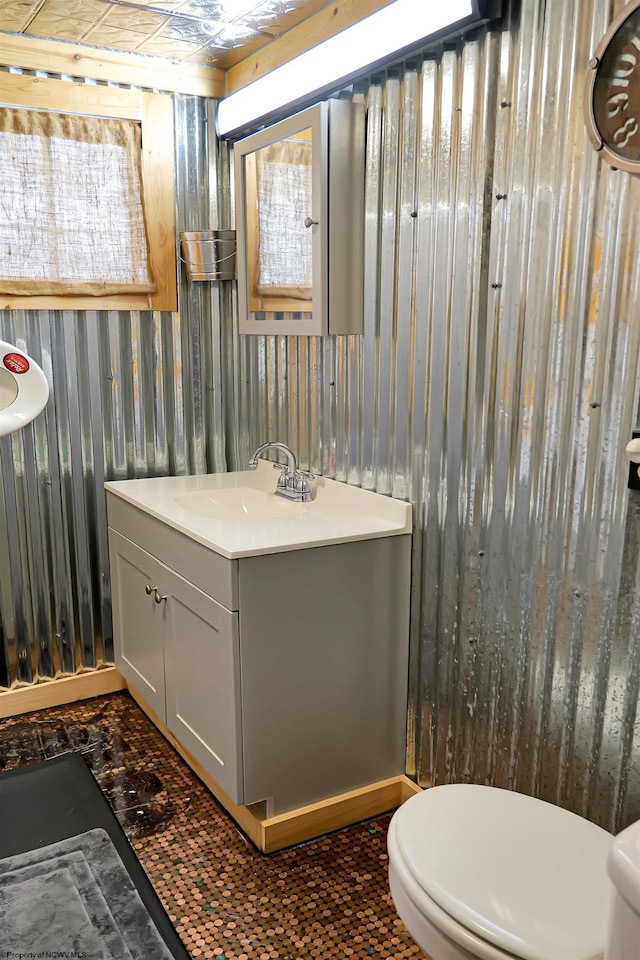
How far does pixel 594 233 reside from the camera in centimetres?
163

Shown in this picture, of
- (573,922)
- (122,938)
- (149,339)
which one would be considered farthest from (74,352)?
(573,922)

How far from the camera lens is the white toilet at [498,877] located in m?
1.29

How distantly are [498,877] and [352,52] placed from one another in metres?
2.02

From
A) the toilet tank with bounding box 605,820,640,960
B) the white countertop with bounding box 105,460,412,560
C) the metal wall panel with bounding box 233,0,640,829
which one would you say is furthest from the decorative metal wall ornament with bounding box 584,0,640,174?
the toilet tank with bounding box 605,820,640,960

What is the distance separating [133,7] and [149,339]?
1.10m

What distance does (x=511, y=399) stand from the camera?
187 cm

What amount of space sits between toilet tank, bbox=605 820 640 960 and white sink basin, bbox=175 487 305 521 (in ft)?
5.76

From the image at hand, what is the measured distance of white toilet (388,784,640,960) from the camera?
4.22ft

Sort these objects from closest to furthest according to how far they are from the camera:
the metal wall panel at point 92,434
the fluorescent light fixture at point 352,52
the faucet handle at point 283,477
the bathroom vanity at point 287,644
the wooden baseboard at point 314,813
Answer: the fluorescent light fixture at point 352,52 < the bathroom vanity at point 287,644 < the wooden baseboard at point 314,813 < the faucet handle at point 283,477 < the metal wall panel at point 92,434

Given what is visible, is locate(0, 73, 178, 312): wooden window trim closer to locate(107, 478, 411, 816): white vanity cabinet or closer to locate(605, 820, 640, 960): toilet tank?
locate(107, 478, 411, 816): white vanity cabinet

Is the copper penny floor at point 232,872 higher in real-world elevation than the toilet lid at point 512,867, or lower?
lower

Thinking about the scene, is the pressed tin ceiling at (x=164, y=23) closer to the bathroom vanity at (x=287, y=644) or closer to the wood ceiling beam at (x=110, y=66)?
the wood ceiling beam at (x=110, y=66)

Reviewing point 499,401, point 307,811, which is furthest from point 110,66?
point 307,811

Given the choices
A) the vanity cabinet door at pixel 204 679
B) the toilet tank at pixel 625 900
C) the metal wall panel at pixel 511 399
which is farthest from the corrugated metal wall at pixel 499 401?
the toilet tank at pixel 625 900
